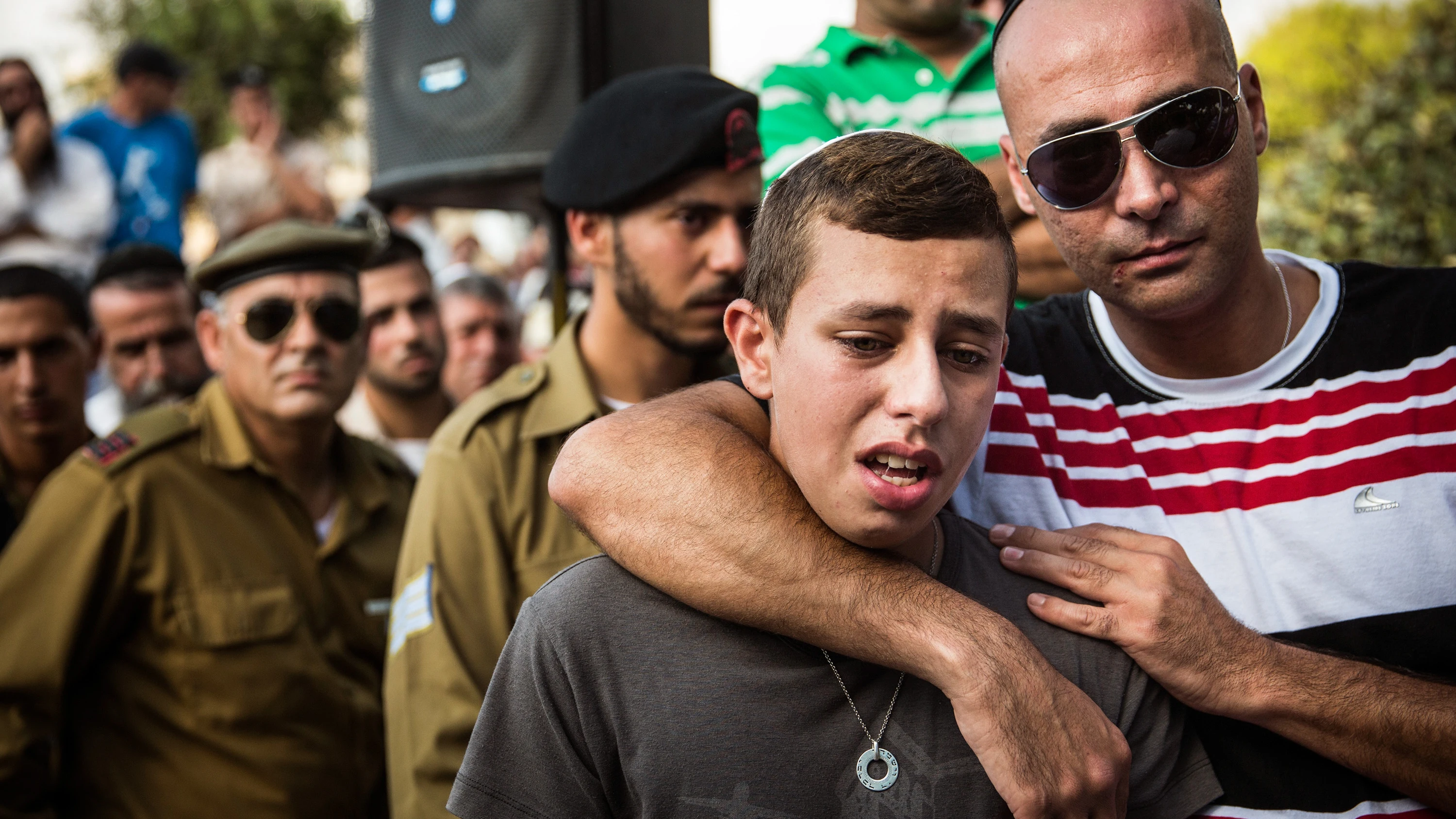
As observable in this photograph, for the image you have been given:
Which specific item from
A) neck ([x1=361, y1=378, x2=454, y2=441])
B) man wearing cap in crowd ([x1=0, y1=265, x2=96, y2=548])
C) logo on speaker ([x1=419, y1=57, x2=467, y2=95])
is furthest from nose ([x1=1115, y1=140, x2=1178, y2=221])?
man wearing cap in crowd ([x1=0, y1=265, x2=96, y2=548])

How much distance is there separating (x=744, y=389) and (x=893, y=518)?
49 centimetres

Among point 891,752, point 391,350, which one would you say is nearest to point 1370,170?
point 391,350

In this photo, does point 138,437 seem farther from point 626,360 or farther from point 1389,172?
point 1389,172

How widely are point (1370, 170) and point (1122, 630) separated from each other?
21.3 feet

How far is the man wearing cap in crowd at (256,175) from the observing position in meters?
7.80

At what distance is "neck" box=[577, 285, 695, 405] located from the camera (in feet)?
9.87

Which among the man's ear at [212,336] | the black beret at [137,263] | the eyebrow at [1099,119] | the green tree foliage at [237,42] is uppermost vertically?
the green tree foliage at [237,42]

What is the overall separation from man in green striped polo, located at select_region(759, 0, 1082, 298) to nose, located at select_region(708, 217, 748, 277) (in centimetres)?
15

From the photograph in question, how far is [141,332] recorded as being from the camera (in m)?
4.48

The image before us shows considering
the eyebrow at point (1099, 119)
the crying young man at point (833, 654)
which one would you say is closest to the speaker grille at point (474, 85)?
the eyebrow at point (1099, 119)

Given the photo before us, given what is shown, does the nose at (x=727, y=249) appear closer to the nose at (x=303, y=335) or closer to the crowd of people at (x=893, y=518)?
the crowd of people at (x=893, y=518)

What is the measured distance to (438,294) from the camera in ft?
18.2

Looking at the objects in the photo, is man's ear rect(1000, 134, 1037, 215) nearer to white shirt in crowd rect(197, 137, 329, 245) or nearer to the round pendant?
the round pendant

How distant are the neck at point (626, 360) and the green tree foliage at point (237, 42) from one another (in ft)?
51.1
